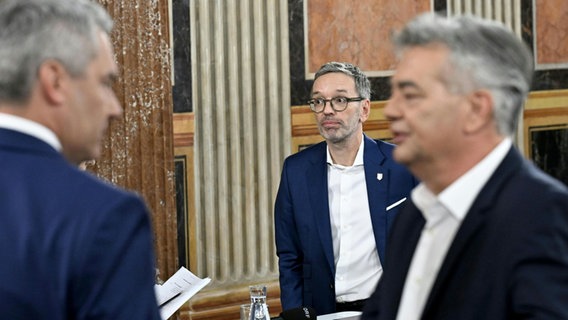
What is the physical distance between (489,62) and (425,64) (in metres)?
0.13

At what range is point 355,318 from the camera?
156 inches

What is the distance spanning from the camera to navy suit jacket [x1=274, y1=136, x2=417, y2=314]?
4473 millimetres

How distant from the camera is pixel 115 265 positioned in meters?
1.81

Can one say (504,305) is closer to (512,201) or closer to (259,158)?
(512,201)

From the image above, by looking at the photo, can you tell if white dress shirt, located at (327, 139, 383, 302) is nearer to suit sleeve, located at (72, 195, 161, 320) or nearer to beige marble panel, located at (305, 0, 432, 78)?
beige marble panel, located at (305, 0, 432, 78)

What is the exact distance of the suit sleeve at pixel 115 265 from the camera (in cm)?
180

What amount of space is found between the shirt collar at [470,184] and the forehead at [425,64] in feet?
0.60

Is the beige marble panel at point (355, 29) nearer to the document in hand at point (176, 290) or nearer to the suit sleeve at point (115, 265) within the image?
the document in hand at point (176, 290)

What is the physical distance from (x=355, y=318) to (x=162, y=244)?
6.32 ft

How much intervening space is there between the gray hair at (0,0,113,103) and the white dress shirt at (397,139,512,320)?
2.39 ft

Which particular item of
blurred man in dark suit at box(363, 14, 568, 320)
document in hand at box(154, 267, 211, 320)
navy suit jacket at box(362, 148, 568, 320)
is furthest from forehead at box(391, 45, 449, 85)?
document in hand at box(154, 267, 211, 320)

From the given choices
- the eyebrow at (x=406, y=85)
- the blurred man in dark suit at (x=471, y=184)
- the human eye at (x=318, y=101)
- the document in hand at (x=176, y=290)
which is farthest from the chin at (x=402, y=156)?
the human eye at (x=318, y=101)

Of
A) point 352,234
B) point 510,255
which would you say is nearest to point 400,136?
point 510,255

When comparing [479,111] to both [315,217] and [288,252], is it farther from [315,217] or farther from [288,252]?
[288,252]
